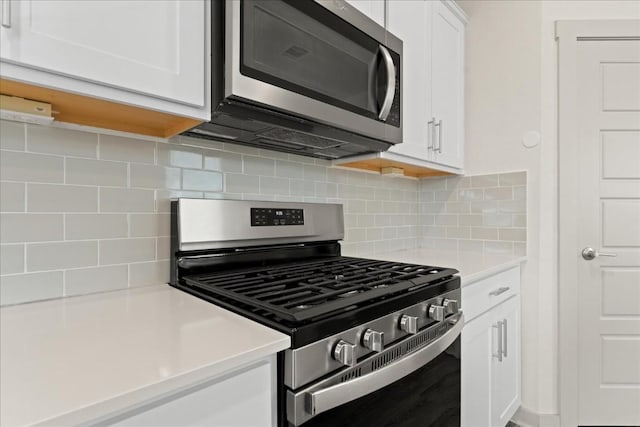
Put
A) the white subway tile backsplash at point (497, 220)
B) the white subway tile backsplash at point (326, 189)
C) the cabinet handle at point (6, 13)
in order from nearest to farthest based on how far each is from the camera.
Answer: the cabinet handle at point (6, 13), the white subway tile backsplash at point (326, 189), the white subway tile backsplash at point (497, 220)

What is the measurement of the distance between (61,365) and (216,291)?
0.39m

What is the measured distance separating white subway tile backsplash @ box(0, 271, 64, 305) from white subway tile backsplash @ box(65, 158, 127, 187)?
0.26 m

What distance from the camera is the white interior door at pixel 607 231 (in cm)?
187

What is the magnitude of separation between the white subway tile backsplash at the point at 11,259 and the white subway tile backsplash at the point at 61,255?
0.02 m

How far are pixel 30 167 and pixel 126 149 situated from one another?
0.79 ft

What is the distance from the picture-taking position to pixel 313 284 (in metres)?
0.99

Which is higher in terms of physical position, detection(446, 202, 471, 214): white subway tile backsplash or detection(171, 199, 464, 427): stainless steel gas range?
detection(446, 202, 471, 214): white subway tile backsplash

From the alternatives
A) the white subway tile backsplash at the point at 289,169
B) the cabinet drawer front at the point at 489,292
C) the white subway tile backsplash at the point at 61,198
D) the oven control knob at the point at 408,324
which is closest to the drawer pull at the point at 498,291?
the cabinet drawer front at the point at 489,292

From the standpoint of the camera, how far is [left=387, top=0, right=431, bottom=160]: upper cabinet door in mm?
1560

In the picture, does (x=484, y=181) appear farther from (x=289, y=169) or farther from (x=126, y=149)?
(x=126, y=149)

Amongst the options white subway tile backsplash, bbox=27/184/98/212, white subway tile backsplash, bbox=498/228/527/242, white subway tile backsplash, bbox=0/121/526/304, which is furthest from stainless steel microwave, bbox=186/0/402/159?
white subway tile backsplash, bbox=498/228/527/242

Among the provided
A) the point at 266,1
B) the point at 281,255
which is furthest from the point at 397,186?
the point at 266,1

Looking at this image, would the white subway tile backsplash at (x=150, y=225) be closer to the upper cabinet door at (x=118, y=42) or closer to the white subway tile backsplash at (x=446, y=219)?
the upper cabinet door at (x=118, y=42)

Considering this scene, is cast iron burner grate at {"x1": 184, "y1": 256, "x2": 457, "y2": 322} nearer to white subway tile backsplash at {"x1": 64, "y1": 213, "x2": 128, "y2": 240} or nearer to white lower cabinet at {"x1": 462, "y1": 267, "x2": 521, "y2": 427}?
white subway tile backsplash at {"x1": 64, "y1": 213, "x2": 128, "y2": 240}
